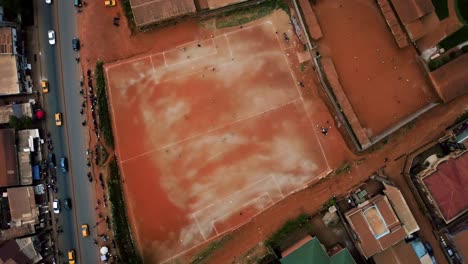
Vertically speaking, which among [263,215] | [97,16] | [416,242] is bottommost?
[416,242]

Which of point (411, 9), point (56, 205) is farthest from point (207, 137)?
point (411, 9)

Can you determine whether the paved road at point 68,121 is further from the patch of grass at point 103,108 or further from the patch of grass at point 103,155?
the patch of grass at point 103,108

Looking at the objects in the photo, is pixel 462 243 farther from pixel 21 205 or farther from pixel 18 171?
pixel 18 171

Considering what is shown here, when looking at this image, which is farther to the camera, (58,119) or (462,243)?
(462,243)

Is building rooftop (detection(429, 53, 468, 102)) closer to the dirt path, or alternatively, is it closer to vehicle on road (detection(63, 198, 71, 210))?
the dirt path

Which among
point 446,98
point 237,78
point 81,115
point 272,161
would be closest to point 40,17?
point 81,115

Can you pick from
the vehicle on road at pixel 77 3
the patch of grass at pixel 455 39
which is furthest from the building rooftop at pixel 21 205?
the patch of grass at pixel 455 39

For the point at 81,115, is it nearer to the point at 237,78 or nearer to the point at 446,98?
the point at 237,78
